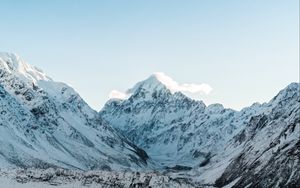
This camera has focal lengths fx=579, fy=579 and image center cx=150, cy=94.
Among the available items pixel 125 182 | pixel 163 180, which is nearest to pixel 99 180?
pixel 125 182

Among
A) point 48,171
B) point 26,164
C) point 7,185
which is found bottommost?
point 7,185

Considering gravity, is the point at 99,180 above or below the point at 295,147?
below

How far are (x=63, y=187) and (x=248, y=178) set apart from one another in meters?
47.7

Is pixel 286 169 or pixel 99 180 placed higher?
pixel 286 169

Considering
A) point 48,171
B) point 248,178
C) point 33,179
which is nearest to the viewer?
point 33,179

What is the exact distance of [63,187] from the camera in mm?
92812

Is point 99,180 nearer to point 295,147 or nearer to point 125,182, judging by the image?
point 125,182

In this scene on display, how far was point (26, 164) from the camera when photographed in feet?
638

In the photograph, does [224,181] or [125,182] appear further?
[224,181]

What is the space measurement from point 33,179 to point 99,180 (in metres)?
11.1

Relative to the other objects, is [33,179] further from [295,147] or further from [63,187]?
[295,147]

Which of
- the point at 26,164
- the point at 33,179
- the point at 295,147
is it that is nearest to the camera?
the point at 33,179

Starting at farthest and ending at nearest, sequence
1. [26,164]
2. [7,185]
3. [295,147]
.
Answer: [26,164] < [295,147] < [7,185]

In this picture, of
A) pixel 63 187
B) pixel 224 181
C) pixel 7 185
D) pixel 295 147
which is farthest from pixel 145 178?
pixel 224 181
